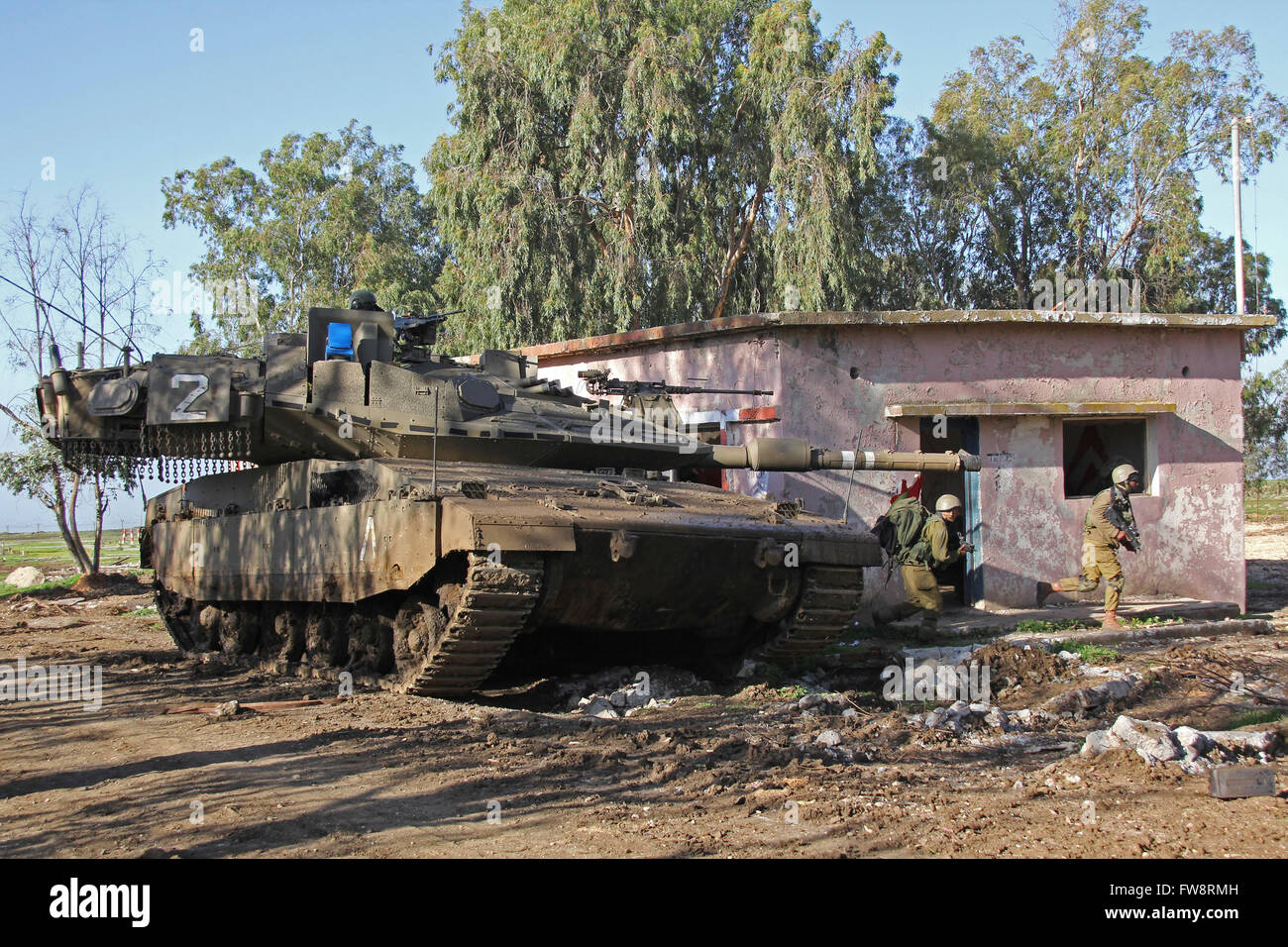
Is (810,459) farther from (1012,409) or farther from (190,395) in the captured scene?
(190,395)

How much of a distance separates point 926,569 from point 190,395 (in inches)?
248

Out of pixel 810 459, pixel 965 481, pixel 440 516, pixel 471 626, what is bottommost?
pixel 471 626

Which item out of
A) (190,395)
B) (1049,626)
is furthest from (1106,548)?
(190,395)

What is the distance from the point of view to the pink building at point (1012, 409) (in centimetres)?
1204

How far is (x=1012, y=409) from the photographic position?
12.2 m

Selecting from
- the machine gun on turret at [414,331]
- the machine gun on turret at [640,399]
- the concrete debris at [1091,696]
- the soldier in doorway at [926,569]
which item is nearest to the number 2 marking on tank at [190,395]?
the machine gun on turret at [414,331]

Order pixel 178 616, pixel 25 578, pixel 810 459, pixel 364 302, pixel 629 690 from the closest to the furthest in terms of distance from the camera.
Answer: pixel 629 690
pixel 810 459
pixel 364 302
pixel 178 616
pixel 25 578

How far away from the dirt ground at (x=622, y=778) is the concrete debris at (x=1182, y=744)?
0.39 feet

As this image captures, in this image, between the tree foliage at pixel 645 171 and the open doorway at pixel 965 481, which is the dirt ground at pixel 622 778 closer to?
the open doorway at pixel 965 481

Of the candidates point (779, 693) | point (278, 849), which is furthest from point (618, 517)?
point (278, 849)

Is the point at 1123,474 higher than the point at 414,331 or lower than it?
lower

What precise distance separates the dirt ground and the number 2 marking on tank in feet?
6.84

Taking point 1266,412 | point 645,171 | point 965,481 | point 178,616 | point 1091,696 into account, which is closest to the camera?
point 1091,696

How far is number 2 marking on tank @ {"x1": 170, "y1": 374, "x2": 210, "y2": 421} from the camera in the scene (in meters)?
8.93
